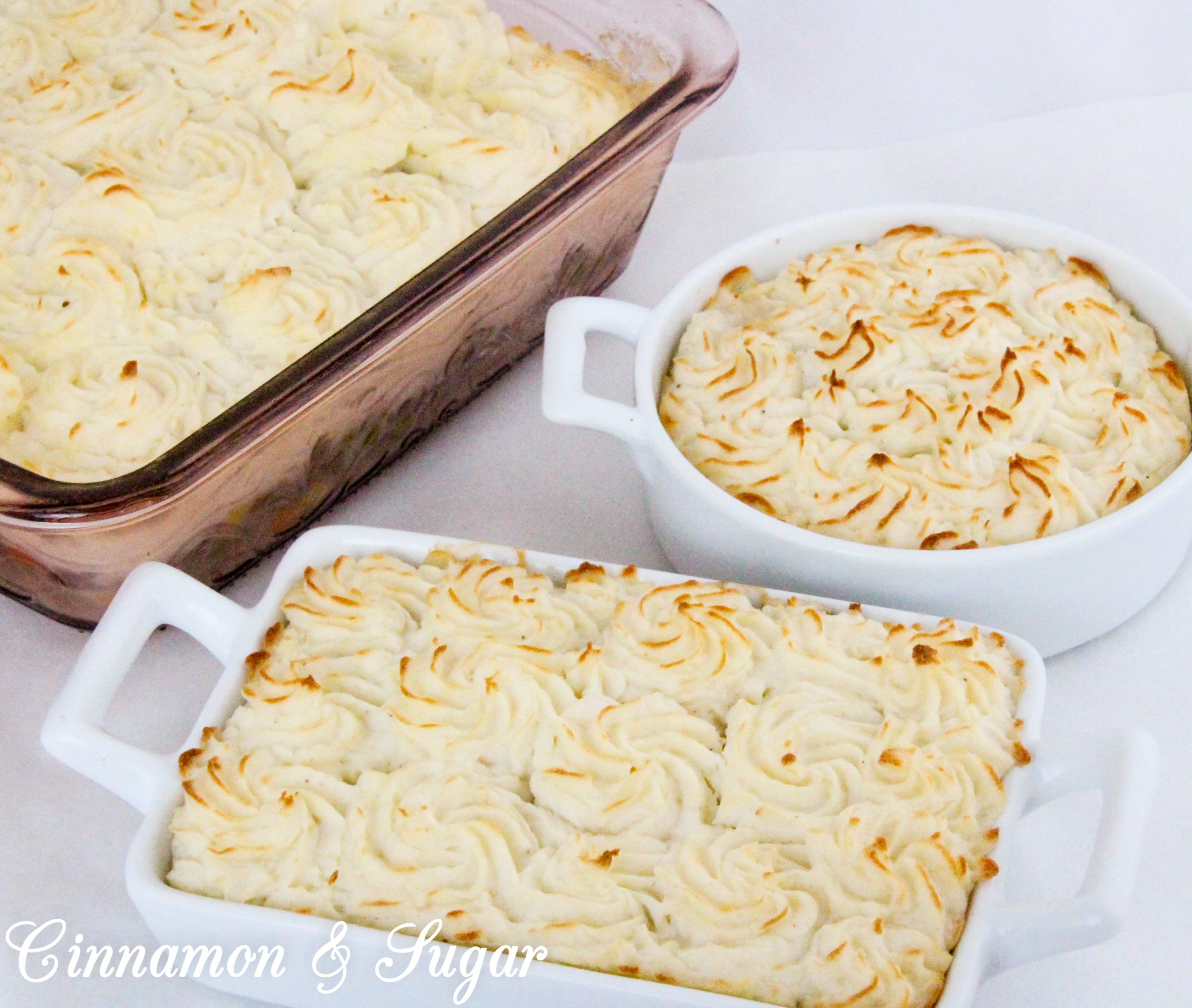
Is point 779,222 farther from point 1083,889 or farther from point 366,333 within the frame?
point 1083,889

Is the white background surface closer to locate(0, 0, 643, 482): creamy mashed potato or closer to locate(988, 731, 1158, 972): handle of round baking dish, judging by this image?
locate(988, 731, 1158, 972): handle of round baking dish

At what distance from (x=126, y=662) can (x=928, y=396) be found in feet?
2.72

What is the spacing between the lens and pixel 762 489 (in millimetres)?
1439

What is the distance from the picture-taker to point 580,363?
1.55 m

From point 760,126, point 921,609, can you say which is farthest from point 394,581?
point 760,126

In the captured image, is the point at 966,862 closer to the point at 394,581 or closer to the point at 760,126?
the point at 394,581

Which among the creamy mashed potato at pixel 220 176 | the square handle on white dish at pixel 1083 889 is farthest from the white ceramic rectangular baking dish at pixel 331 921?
the creamy mashed potato at pixel 220 176

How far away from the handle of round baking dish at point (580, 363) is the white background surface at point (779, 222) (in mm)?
211

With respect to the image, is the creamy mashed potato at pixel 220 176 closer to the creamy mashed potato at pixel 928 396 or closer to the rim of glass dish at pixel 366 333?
the rim of glass dish at pixel 366 333

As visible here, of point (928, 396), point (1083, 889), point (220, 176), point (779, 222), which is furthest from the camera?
point (779, 222)

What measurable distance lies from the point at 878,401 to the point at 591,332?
0.55m

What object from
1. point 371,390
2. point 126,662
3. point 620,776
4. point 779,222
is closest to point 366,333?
point 371,390

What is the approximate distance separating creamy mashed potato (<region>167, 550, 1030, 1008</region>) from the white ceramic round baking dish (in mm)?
67

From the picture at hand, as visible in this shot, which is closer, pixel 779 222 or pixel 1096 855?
pixel 1096 855
